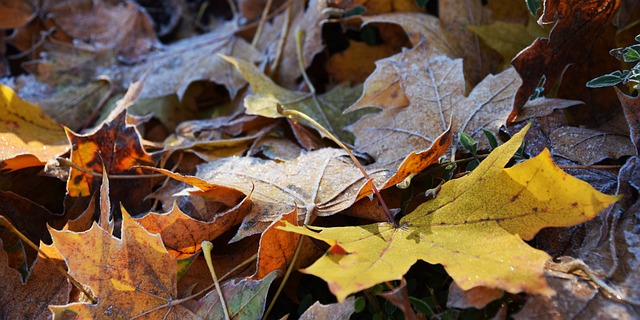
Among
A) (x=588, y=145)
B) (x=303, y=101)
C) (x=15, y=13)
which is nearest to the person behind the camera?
(x=588, y=145)

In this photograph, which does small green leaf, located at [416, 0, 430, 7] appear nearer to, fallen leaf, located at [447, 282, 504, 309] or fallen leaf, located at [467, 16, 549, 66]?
fallen leaf, located at [467, 16, 549, 66]

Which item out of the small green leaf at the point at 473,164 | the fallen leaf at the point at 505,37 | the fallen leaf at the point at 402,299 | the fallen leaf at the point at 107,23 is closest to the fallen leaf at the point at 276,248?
the fallen leaf at the point at 402,299

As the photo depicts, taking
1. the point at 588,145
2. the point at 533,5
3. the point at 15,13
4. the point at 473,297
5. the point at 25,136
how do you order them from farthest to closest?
the point at 15,13 < the point at 25,136 < the point at 533,5 < the point at 588,145 < the point at 473,297

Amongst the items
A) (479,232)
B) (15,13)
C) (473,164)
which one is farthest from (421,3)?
(15,13)

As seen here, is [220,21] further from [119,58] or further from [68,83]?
[68,83]

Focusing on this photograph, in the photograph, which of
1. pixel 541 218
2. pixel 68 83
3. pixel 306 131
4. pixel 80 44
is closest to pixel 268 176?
pixel 306 131

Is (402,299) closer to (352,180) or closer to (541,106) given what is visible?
(352,180)
